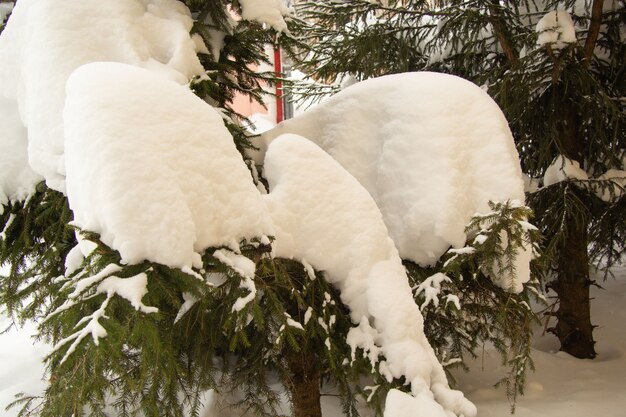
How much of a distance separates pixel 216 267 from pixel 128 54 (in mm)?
1560

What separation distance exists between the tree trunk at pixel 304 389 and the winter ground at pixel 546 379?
79 cm

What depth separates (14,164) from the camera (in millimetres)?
2682

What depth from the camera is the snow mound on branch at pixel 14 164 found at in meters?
2.67

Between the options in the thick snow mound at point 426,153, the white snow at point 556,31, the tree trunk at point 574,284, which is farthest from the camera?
the tree trunk at point 574,284

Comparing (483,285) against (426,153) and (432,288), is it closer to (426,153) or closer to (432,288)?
(432,288)

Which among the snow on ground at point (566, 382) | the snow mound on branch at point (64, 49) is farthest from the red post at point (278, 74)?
the snow on ground at point (566, 382)

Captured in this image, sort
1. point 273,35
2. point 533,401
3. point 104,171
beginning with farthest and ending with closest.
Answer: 1. point 533,401
2. point 273,35
3. point 104,171

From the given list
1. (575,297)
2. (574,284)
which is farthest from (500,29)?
(575,297)

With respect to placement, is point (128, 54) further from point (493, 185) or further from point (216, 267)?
point (493, 185)

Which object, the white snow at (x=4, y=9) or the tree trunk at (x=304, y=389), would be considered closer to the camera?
the tree trunk at (x=304, y=389)

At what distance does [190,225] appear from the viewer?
167cm

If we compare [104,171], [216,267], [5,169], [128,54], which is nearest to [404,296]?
[216,267]

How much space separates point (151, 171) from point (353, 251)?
1.13 metres

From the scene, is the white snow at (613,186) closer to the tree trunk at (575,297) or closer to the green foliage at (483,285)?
the tree trunk at (575,297)
